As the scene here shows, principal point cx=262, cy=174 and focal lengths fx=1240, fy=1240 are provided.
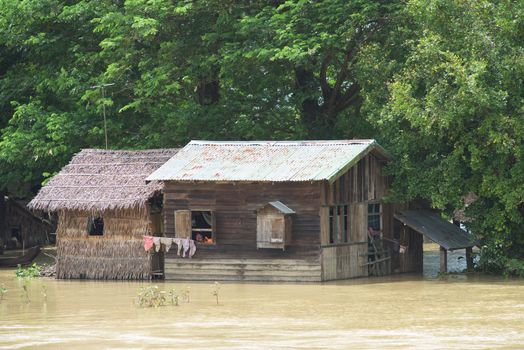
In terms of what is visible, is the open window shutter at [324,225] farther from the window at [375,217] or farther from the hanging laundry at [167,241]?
the hanging laundry at [167,241]

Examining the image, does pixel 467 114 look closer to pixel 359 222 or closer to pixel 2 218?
pixel 359 222

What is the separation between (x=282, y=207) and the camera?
28.3 metres

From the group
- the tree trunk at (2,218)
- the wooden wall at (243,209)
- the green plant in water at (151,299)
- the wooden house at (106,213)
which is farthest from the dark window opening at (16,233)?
the green plant in water at (151,299)

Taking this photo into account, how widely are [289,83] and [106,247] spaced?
336 inches

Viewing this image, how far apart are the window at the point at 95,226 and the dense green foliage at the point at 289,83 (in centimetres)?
436

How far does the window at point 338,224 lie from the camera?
28922 millimetres

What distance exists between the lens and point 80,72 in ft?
122

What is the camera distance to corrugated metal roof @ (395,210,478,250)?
30031 mm

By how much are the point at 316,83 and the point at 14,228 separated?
43.0 feet

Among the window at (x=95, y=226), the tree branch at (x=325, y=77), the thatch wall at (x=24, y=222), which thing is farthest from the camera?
the thatch wall at (x=24, y=222)

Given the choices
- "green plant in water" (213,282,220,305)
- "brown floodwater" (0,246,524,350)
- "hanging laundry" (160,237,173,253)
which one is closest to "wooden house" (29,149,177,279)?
"hanging laundry" (160,237,173,253)

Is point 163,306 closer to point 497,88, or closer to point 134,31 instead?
point 497,88

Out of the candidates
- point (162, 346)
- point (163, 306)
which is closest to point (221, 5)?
point (163, 306)

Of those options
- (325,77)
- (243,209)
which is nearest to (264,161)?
(243,209)
